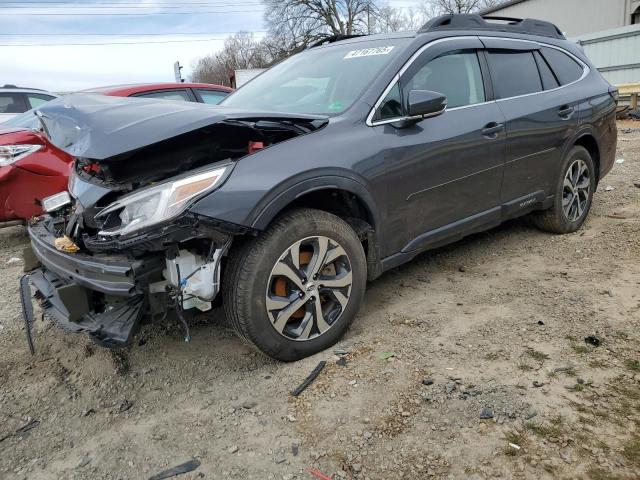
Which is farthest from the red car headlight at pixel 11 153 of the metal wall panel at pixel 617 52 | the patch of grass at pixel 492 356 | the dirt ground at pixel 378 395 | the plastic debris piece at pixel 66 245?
the metal wall panel at pixel 617 52

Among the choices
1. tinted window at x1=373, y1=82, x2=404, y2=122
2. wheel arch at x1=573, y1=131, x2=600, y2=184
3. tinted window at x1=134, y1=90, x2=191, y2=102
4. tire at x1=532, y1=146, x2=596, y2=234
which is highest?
tinted window at x1=134, y1=90, x2=191, y2=102

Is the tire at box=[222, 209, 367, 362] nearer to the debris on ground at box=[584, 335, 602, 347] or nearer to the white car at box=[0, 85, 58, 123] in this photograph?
the debris on ground at box=[584, 335, 602, 347]

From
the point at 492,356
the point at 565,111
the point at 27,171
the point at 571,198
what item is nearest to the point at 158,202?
the point at 492,356

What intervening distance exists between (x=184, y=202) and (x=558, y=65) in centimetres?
377

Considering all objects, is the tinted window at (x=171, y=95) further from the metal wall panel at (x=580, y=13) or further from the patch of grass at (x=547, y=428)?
the metal wall panel at (x=580, y=13)

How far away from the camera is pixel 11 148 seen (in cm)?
495

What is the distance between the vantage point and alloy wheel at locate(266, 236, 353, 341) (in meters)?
2.63

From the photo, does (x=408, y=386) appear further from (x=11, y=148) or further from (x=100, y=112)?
(x=11, y=148)

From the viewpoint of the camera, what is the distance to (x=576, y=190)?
4715mm

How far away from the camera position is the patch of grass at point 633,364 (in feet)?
8.26

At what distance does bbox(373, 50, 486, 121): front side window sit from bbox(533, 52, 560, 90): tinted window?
894 millimetres

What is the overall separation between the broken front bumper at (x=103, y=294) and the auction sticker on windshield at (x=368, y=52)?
6.64 ft

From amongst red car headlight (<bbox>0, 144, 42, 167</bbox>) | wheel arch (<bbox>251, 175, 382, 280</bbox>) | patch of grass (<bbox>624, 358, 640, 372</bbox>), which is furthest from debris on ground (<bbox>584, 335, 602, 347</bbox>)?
red car headlight (<bbox>0, 144, 42, 167</bbox>)

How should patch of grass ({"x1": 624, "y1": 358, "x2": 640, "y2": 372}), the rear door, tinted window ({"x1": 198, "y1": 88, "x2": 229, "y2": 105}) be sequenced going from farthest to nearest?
tinted window ({"x1": 198, "y1": 88, "x2": 229, "y2": 105}), the rear door, patch of grass ({"x1": 624, "y1": 358, "x2": 640, "y2": 372})
